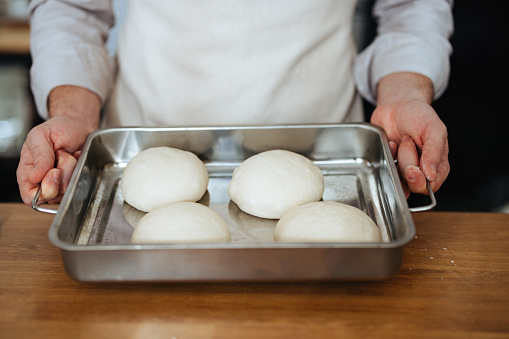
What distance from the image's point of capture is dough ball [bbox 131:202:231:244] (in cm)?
91

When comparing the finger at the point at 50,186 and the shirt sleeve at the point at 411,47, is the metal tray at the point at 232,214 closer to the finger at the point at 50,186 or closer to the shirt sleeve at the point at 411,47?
the finger at the point at 50,186

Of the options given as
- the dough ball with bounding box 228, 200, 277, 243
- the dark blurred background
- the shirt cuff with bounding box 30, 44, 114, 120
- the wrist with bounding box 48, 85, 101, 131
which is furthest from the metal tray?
the dark blurred background

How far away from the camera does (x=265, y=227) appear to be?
3.55ft

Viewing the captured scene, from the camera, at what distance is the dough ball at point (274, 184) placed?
1091 millimetres

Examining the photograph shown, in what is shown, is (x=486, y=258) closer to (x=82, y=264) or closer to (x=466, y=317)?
(x=466, y=317)

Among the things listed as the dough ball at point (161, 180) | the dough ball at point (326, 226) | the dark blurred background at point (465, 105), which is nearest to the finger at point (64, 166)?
the dough ball at point (161, 180)

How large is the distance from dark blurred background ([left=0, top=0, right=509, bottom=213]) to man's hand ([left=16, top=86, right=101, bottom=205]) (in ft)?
4.33

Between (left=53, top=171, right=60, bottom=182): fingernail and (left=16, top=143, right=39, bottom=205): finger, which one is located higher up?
(left=53, top=171, right=60, bottom=182): fingernail

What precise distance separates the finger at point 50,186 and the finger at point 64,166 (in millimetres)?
41

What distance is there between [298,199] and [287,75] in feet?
1.36

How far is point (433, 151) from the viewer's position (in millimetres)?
1047

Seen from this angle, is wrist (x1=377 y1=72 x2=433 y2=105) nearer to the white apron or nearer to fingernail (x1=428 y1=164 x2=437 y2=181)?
the white apron

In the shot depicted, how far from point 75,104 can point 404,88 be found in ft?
2.91

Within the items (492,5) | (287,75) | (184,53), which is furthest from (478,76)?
(184,53)
